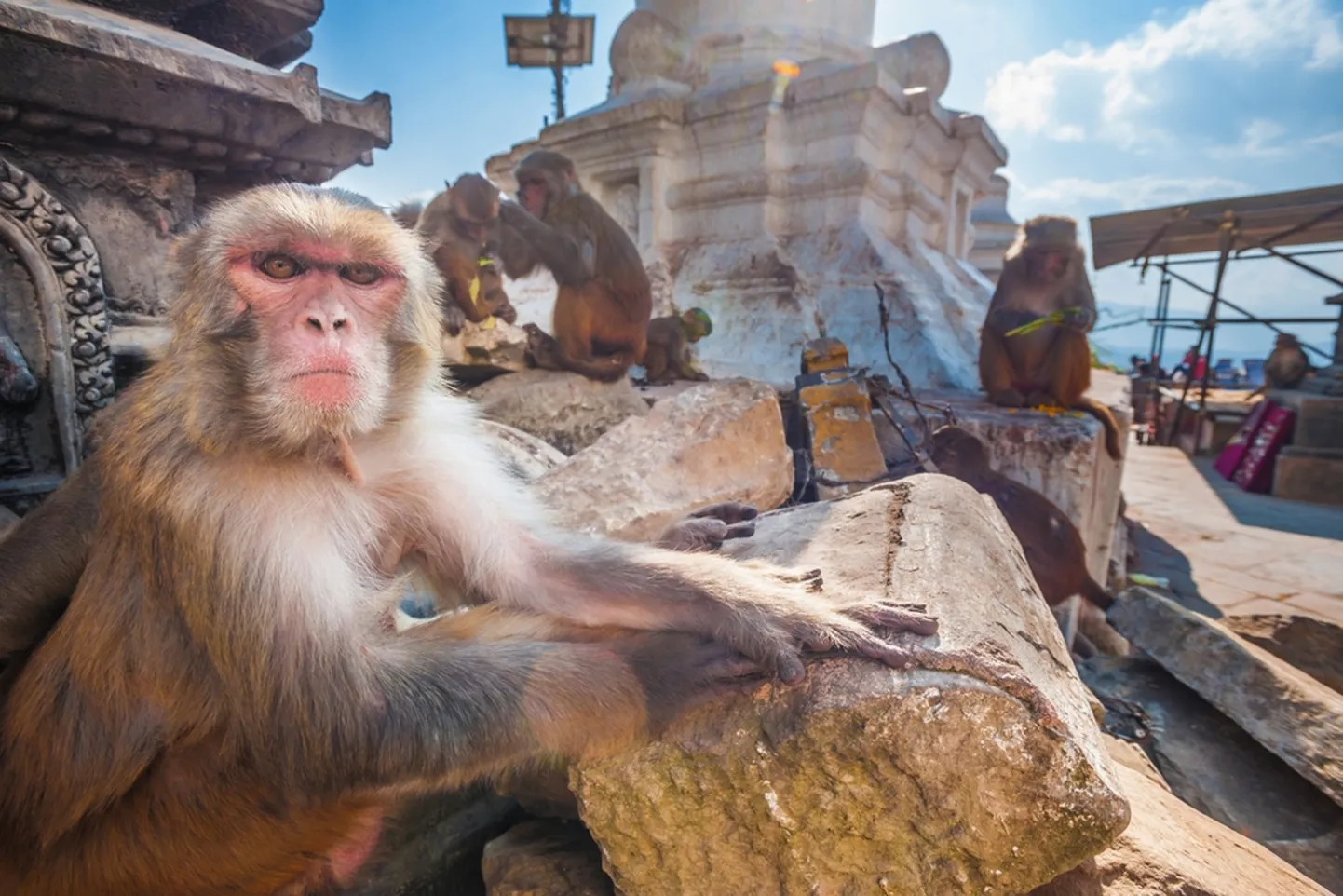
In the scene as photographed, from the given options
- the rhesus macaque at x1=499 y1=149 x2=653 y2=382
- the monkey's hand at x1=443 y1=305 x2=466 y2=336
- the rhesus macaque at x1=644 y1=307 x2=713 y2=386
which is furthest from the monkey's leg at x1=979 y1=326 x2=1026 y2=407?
the monkey's hand at x1=443 y1=305 x2=466 y2=336

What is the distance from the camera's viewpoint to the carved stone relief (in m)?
2.24

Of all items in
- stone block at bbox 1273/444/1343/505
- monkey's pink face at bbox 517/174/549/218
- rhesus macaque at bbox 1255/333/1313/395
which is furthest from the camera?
rhesus macaque at bbox 1255/333/1313/395

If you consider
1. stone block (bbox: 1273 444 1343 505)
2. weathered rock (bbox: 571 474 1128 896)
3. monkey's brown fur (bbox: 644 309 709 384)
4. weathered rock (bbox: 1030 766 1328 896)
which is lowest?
stone block (bbox: 1273 444 1343 505)

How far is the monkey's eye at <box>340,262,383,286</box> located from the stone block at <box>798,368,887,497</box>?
7.59ft

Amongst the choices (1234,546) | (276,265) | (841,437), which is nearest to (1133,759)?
(841,437)

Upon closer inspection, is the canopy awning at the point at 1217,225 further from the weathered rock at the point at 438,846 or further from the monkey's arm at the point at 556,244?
the weathered rock at the point at 438,846

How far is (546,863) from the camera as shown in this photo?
1.41m

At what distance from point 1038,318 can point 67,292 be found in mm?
5032

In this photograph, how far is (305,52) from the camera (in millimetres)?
3494

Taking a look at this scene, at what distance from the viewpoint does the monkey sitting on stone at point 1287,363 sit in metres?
9.97

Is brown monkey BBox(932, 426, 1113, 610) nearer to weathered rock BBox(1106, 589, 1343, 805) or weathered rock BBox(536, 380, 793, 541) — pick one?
weathered rock BBox(1106, 589, 1343, 805)

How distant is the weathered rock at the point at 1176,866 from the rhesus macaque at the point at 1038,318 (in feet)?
11.6

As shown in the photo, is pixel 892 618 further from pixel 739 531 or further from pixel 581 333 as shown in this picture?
pixel 581 333

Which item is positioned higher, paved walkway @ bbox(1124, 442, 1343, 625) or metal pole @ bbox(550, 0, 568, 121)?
metal pole @ bbox(550, 0, 568, 121)
